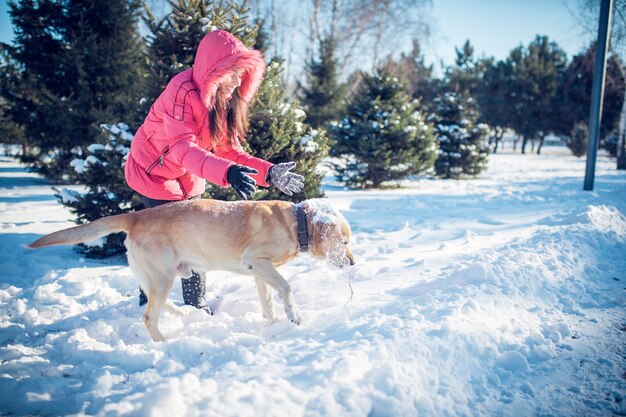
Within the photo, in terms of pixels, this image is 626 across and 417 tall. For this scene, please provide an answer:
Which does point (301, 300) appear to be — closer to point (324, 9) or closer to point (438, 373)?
point (438, 373)

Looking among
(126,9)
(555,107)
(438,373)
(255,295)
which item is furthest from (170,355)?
(555,107)

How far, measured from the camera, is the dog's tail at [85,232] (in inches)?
101

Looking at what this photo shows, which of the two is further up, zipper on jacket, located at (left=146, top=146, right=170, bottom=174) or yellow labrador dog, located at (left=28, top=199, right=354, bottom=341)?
zipper on jacket, located at (left=146, top=146, right=170, bottom=174)

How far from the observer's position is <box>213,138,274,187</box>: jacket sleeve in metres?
3.14

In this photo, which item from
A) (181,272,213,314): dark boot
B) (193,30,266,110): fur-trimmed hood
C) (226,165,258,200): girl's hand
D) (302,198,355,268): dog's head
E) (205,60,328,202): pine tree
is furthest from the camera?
(205,60,328,202): pine tree

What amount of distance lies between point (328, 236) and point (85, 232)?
6.17 ft

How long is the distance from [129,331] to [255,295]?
120 cm

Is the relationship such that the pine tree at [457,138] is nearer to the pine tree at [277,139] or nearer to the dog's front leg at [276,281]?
the pine tree at [277,139]

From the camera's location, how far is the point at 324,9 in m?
20.7

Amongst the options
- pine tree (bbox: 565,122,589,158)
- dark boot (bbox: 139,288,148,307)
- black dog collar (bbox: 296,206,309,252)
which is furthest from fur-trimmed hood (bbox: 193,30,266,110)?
pine tree (bbox: 565,122,589,158)

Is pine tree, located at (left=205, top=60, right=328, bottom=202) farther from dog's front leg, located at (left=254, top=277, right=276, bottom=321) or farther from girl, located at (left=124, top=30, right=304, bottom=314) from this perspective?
dog's front leg, located at (left=254, top=277, right=276, bottom=321)

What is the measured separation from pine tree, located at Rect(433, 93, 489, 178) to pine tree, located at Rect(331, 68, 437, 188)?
10.0 feet

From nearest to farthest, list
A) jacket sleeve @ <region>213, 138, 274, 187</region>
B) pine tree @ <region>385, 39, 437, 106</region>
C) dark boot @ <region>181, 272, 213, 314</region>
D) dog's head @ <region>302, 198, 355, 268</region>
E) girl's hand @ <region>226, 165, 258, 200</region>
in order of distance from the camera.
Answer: girl's hand @ <region>226, 165, 258, 200</region> < dog's head @ <region>302, 198, 355, 268</region> < jacket sleeve @ <region>213, 138, 274, 187</region> < dark boot @ <region>181, 272, 213, 314</region> < pine tree @ <region>385, 39, 437, 106</region>

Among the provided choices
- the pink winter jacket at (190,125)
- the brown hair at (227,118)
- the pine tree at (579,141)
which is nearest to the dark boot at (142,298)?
the pink winter jacket at (190,125)
